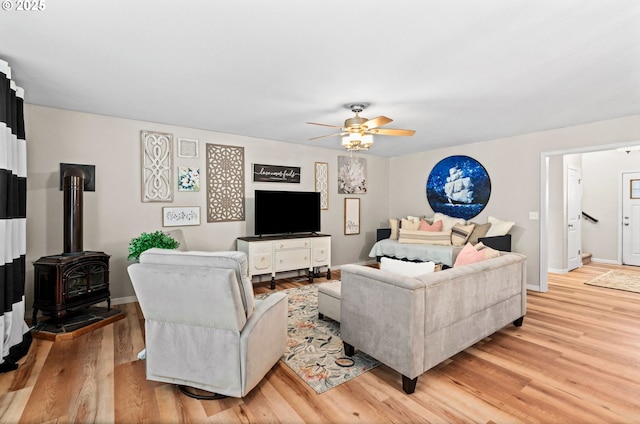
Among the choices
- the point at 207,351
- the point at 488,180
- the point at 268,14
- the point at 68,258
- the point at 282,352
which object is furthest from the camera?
the point at 488,180

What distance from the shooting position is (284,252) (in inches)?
196

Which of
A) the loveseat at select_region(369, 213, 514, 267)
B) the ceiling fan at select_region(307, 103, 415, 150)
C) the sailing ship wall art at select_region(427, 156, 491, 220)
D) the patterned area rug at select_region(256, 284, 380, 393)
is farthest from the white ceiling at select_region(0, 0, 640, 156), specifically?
the patterned area rug at select_region(256, 284, 380, 393)

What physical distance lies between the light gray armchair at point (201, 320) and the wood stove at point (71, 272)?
1651 mm

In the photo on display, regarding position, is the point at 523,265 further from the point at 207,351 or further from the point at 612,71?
the point at 207,351

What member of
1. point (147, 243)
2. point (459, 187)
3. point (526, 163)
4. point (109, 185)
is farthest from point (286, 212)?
point (526, 163)

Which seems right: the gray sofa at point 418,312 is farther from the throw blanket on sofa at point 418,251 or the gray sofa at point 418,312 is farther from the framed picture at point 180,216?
the framed picture at point 180,216

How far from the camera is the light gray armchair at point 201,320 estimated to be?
193 centimetres

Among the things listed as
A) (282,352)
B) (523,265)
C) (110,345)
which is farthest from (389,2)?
(110,345)

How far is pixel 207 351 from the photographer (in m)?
2.05

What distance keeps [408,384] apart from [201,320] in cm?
146

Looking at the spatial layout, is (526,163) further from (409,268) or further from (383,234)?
(409,268)

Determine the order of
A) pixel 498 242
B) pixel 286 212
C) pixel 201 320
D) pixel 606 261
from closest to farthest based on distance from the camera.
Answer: pixel 201 320 < pixel 498 242 < pixel 286 212 < pixel 606 261

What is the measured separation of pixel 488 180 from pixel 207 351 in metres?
5.20

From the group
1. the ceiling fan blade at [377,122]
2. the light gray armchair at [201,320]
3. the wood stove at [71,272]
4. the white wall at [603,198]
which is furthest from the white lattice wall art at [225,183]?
the white wall at [603,198]
